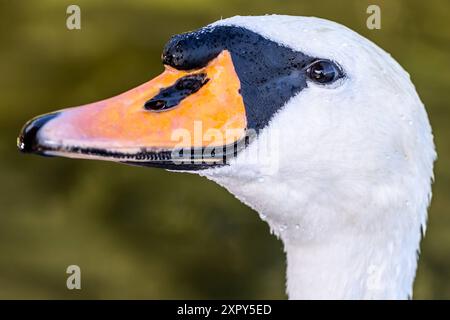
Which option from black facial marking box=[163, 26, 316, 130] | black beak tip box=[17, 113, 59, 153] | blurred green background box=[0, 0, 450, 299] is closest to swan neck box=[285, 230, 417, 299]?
black facial marking box=[163, 26, 316, 130]

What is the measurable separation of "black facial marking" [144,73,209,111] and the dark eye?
0.97ft

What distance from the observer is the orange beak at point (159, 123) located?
2.49m

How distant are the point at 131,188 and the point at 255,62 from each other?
4.74m

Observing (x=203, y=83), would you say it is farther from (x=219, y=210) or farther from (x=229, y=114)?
(x=219, y=210)

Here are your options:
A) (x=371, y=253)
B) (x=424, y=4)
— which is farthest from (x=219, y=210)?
(x=371, y=253)

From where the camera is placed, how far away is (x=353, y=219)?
9.05ft

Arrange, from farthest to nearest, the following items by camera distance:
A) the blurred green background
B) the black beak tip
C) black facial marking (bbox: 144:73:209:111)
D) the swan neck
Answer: the blurred green background, the swan neck, black facial marking (bbox: 144:73:209:111), the black beak tip

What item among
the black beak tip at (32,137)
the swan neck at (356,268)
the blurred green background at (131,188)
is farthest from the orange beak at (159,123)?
the blurred green background at (131,188)

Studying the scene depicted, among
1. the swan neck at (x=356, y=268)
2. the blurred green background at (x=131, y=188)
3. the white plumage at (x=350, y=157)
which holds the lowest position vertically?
the swan neck at (x=356, y=268)

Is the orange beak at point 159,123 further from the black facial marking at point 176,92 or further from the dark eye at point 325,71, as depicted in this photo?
the dark eye at point 325,71

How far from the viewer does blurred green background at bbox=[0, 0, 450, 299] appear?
691 cm

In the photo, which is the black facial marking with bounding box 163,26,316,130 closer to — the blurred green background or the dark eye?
the dark eye

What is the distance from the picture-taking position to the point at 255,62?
274cm

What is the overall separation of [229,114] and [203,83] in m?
0.12
